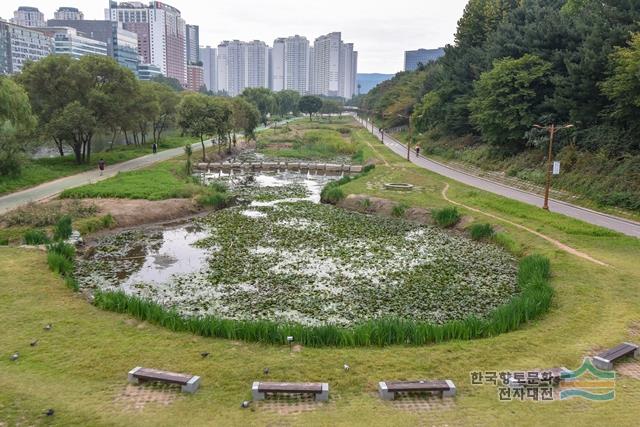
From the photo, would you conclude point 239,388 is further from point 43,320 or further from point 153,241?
point 153,241

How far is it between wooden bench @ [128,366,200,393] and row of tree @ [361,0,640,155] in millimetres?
25444

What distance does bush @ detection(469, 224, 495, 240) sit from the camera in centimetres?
2234

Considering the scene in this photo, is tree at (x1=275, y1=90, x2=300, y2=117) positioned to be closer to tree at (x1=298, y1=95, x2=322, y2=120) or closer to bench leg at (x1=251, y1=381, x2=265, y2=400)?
tree at (x1=298, y1=95, x2=322, y2=120)

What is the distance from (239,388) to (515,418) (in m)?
4.75

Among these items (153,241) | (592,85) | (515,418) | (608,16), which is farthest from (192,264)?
(608,16)

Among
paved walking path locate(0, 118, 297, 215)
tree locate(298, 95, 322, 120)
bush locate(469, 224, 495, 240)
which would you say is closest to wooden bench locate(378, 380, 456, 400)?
bush locate(469, 224, 495, 240)

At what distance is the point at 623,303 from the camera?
13367 millimetres

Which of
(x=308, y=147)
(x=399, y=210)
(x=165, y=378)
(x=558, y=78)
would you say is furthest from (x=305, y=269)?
(x=308, y=147)

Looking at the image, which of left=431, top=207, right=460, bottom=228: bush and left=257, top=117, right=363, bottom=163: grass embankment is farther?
left=257, top=117, right=363, bottom=163: grass embankment

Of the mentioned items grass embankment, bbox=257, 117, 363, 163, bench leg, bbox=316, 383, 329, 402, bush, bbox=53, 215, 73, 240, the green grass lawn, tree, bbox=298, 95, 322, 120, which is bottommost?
the green grass lawn

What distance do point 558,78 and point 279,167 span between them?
2657 centimetres

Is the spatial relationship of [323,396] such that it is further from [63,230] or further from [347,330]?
[63,230]

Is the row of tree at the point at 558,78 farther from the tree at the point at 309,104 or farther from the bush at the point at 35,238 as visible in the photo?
the tree at the point at 309,104

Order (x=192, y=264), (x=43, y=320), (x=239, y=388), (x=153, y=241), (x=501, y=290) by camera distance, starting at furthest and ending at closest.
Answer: (x=153, y=241)
(x=192, y=264)
(x=501, y=290)
(x=43, y=320)
(x=239, y=388)
